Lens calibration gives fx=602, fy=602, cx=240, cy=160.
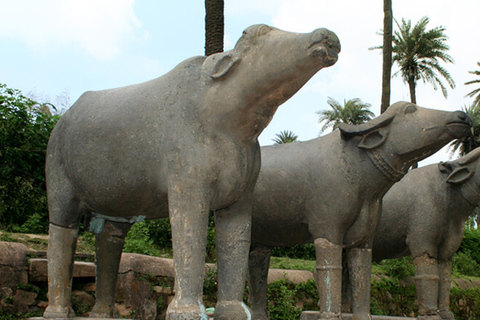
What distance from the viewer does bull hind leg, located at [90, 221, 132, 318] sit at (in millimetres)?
4543

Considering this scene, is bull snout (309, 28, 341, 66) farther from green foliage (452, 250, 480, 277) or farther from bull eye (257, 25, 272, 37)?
green foliage (452, 250, 480, 277)

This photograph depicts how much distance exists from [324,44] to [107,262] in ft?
7.66

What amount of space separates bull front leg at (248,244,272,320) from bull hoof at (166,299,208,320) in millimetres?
2667

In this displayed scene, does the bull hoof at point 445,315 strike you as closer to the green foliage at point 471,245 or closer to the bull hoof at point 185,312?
the bull hoof at point 185,312

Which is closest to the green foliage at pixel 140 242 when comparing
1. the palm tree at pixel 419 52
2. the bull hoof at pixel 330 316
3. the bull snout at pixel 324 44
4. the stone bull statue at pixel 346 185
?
the stone bull statue at pixel 346 185

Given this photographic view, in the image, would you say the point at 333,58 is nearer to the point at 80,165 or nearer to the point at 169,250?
the point at 80,165

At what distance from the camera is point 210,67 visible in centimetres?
387

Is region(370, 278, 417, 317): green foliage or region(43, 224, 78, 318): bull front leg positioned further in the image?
region(370, 278, 417, 317): green foliage

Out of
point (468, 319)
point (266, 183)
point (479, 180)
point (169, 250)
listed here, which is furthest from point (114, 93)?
point (468, 319)

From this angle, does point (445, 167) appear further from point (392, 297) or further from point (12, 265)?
point (12, 265)

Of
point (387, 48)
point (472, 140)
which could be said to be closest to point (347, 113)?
point (472, 140)

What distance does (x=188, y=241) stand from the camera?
3564 millimetres

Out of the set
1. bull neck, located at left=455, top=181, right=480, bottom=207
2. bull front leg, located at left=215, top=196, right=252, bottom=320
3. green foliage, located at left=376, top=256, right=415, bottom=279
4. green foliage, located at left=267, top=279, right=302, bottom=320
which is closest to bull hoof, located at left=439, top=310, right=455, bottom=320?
bull neck, located at left=455, top=181, right=480, bottom=207

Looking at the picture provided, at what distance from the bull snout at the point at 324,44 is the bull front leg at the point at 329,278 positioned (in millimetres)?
2097
